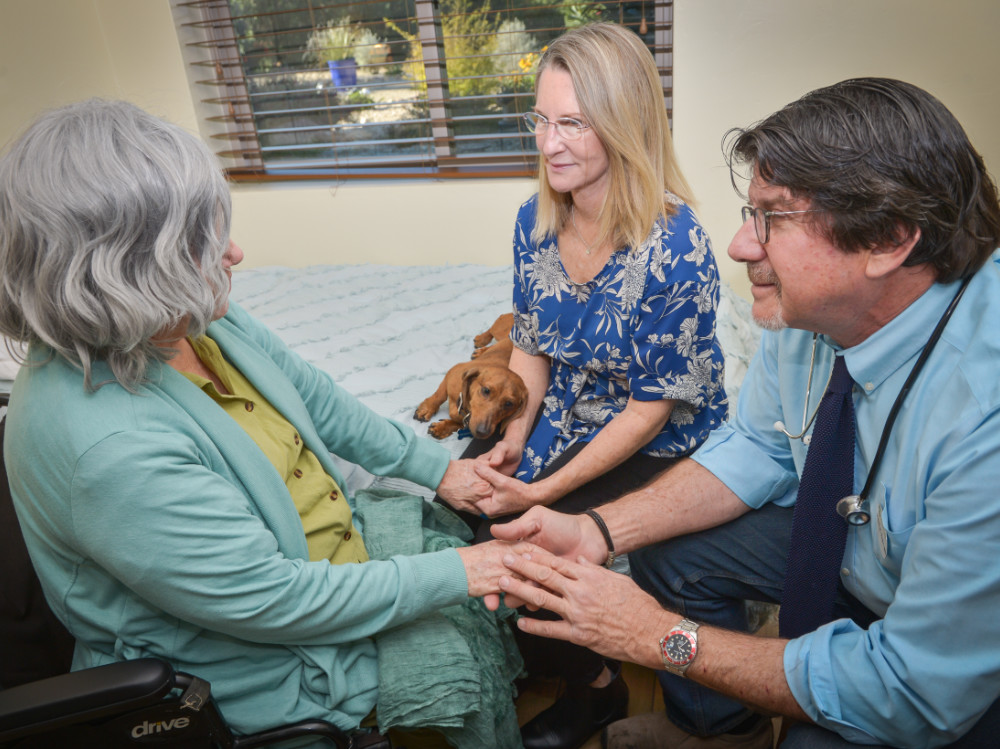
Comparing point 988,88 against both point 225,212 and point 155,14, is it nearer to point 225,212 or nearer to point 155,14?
point 225,212

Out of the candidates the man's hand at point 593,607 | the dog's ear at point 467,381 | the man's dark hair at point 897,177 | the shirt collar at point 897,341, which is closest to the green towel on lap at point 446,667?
the man's hand at point 593,607

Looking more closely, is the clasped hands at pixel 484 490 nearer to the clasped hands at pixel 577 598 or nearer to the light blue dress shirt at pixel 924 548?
the clasped hands at pixel 577 598

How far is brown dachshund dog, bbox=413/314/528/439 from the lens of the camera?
77.1 inches

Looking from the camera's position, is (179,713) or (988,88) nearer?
(179,713)

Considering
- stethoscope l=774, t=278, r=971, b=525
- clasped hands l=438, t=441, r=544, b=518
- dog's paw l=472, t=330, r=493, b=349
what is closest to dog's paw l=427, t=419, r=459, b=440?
clasped hands l=438, t=441, r=544, b=518

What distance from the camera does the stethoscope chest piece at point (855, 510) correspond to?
1.21 metres

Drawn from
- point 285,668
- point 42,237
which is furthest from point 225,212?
point 285,668

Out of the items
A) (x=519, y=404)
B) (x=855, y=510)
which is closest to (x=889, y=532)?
(x=855, y=510)

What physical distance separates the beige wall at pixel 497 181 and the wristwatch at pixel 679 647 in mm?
2772

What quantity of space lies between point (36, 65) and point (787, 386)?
464 centimetres

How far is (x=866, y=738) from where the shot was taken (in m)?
1.05

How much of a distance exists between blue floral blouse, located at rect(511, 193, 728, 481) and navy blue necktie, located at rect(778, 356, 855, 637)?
427 mm

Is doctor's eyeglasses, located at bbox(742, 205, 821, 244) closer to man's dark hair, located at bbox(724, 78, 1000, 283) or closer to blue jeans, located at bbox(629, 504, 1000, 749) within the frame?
man's dark hair, located at bbox(724, 78, 1000, 283)

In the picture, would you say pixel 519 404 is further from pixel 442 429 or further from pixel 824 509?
pixel 824 509
